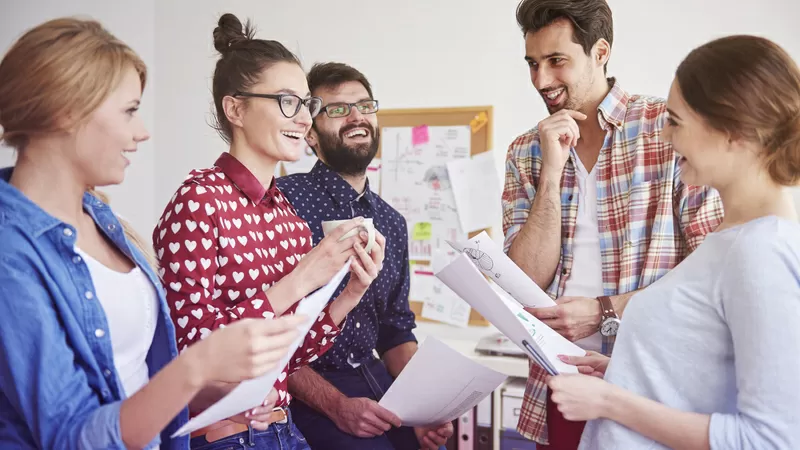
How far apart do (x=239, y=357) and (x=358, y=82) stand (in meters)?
1.50

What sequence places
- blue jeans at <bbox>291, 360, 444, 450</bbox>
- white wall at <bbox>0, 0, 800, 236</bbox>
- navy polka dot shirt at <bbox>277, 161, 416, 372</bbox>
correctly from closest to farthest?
blue jeans at <bbox>291, 360, 444, 450</bbox> → navy polka dot shirt at <bbox>277, 161, 416, 372</bbox> → white wall at <bbox>0, 0, 800, 236</bbox>

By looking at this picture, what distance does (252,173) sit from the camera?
147 cm

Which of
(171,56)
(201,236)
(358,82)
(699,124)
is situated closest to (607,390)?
(699,124)

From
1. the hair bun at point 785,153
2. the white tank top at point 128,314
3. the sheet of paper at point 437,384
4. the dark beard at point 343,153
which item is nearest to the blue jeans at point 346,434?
the sheet of paper at point 437,384

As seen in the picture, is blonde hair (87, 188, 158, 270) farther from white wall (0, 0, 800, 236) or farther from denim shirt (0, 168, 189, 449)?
white wall (0, 0, 800, 236)

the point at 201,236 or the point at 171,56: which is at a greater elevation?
the point at 171,56

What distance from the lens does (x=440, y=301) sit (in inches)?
123

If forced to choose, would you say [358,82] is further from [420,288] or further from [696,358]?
[696,358]

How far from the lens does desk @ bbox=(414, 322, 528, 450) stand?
2586mm

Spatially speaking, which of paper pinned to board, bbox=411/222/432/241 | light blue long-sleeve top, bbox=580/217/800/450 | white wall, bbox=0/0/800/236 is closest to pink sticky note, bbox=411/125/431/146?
white wall, bbox=0/0/800/236

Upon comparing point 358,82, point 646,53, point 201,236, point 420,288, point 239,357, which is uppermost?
point 646,53

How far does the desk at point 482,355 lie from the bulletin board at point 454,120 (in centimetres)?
5

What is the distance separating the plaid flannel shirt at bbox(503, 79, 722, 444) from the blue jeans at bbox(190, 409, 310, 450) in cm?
64

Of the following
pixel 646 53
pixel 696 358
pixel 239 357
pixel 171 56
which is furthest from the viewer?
pixel 171 56
